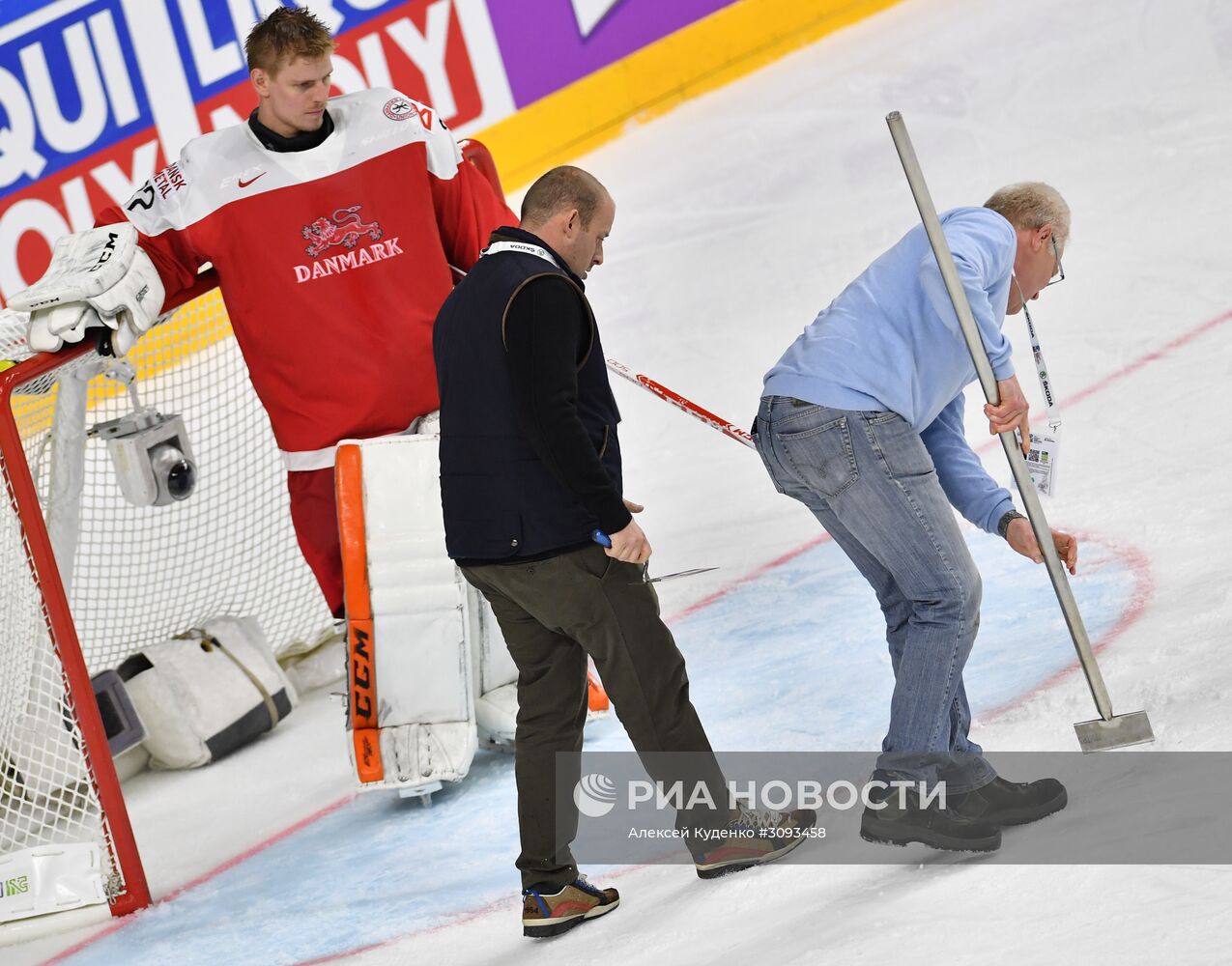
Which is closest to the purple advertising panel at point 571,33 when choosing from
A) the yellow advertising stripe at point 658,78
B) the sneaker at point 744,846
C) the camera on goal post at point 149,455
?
the yellow advertising stripe at point 658,78

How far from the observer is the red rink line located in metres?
2.75

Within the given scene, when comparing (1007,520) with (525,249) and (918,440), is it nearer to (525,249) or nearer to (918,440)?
(918,440)

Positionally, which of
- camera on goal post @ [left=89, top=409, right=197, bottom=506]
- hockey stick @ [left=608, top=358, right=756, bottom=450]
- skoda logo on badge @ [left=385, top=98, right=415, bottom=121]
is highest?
skoda logo on badge @ [left=385, top=98, right=415, bottom=121]

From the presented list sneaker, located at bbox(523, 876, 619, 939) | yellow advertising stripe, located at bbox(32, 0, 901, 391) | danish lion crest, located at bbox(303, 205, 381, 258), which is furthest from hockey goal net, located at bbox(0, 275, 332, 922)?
yellow advertising stripe, located at bbox(32, 0, 901, 391)

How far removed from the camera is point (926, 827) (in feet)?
7.78

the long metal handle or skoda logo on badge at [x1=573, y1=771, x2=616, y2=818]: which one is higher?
the long metal handle

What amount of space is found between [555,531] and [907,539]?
0.55 m

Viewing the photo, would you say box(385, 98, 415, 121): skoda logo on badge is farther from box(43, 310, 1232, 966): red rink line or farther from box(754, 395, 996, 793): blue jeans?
box(43, 310, 1232, 966): red rink line

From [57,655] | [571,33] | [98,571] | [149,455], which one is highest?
[571,33]

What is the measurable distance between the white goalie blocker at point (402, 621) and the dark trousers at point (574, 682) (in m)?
0.75

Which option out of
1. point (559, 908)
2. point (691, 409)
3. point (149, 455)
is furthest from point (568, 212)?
point (149, 455)

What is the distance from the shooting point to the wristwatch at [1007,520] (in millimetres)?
2541

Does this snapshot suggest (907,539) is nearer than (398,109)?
Yes

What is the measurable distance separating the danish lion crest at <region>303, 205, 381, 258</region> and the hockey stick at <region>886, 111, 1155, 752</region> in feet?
4.20
